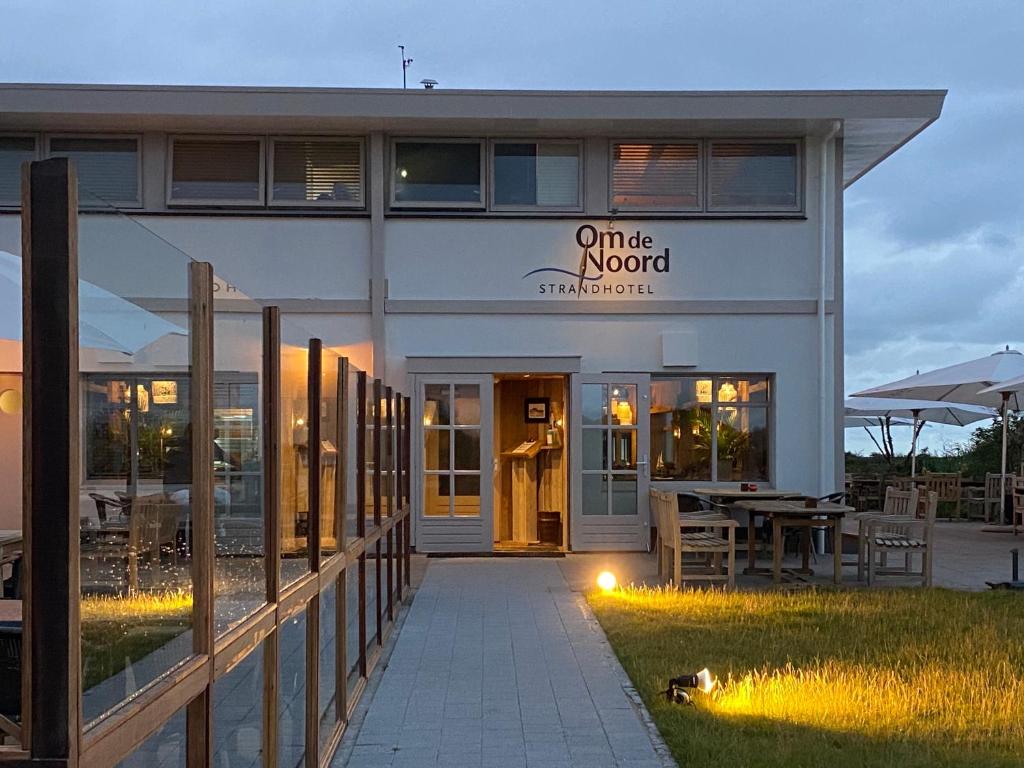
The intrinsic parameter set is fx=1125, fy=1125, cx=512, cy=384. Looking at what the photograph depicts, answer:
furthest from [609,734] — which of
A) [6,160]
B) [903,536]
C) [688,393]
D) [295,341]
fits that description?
[6,160]

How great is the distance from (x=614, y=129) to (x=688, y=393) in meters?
3.21

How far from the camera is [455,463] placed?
42.0 feet

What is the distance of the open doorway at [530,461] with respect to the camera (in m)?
14.2

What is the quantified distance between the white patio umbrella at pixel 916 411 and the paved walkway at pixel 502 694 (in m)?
14.1

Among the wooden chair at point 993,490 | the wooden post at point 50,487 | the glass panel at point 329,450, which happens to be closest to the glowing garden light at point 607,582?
the glass panel at point 329,450

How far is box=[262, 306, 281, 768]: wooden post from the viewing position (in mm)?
3662

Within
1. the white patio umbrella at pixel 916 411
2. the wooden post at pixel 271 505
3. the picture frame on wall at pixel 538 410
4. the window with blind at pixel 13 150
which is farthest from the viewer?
the white patio umbrella at pixel 916 411

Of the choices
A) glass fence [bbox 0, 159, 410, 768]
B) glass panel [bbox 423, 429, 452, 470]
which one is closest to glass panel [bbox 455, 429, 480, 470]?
glass panel [bbox 423, 429, 452, 470]

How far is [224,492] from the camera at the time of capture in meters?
3.10

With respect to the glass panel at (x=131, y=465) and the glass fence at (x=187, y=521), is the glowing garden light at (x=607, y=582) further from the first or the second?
the glass panel at (x=131, y=465)

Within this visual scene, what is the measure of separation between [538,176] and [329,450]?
888cm

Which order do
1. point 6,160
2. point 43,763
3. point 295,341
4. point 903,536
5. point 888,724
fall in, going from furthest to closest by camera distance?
point 6,160, point 903,536, point 888,724, point 295,341, point 43,763

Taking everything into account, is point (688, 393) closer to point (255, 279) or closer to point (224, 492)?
point (255, 279)

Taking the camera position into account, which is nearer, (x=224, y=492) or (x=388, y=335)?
(x=224, y=492)
